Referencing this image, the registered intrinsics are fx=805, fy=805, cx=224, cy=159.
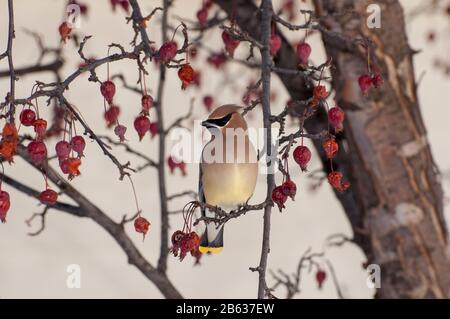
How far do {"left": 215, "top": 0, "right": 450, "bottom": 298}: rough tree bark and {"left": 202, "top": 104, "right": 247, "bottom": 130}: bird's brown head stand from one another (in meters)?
0.62

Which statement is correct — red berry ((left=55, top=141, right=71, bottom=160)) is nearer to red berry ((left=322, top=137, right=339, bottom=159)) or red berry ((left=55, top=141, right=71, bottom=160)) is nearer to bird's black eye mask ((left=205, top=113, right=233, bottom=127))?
bird's black eye mask ((left=205, top=113, right=233, bottom=127))

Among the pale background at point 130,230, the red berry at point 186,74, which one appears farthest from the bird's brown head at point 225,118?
the pale background at point 130,230

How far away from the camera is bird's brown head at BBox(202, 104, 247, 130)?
47.3 inches

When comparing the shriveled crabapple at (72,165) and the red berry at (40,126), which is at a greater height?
the red berry at (40,126)

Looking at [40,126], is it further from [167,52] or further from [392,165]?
[392,165]

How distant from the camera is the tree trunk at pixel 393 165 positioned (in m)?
1.79

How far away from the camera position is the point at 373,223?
186 centimetres

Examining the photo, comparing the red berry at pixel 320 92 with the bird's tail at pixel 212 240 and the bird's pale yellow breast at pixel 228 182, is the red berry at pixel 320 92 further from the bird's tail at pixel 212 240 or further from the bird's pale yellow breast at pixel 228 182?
the bird's tail at pixel 212 240

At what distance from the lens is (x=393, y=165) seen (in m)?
1.82

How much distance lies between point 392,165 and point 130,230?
169 cm

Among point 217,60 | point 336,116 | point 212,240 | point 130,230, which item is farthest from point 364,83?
point 130,230
